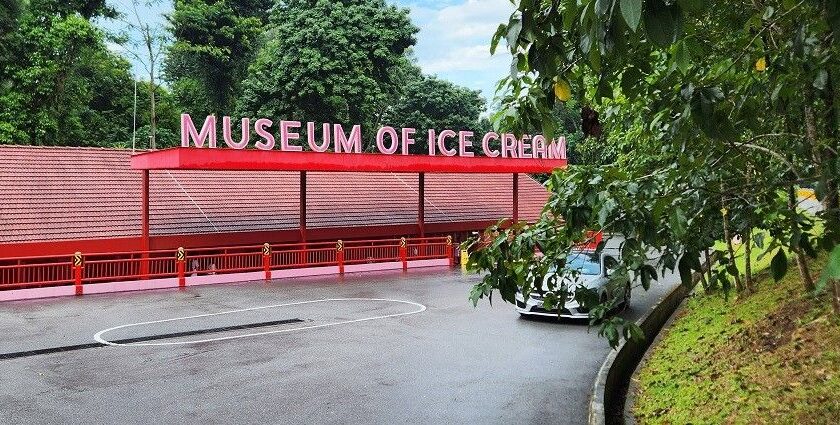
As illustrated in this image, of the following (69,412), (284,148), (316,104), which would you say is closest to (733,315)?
(69,412)

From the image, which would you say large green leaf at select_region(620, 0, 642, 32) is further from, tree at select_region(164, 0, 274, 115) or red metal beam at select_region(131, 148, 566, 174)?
tree at select_region(164, 0, 274, 115)

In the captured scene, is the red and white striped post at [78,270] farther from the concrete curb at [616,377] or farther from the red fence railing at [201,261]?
the concrete curb at [616,377]

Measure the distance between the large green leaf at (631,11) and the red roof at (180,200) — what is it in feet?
63.0

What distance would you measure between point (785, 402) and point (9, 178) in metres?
21.4

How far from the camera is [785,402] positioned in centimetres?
653

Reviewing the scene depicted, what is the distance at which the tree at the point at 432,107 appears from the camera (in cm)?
3878

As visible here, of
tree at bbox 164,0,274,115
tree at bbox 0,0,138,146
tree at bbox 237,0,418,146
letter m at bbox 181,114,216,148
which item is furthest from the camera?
tree at bbox 164,0,274,115

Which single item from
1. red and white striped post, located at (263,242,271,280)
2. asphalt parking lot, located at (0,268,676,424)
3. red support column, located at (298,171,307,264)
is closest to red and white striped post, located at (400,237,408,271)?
red support column, located at (298,171,307,264)

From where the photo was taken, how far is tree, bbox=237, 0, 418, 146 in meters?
31.9

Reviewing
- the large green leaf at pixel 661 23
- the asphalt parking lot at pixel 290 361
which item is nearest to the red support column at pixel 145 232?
the asphalt parking lot at pixel 290 361

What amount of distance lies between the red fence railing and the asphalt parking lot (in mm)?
1389

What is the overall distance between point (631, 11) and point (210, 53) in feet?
116

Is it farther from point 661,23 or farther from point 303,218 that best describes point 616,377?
point 303,218

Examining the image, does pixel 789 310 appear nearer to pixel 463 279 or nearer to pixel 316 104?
pixel 463 279
